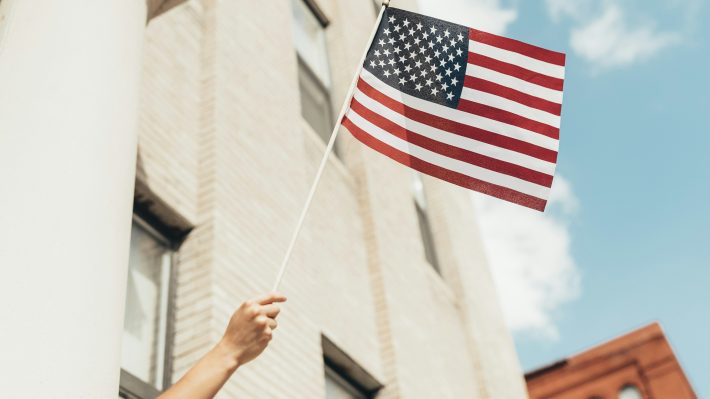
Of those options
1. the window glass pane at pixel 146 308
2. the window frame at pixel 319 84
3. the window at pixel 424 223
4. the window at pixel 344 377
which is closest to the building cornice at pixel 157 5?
the window glass pane at pixel 146 308

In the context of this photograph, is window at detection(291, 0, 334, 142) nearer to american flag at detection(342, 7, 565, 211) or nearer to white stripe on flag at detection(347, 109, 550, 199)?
american flag at detection(342, 7, 565, 211)

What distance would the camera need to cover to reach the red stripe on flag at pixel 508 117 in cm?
509

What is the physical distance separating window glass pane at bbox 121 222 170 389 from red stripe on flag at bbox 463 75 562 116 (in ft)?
7.93

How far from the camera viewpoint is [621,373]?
21.5 meters

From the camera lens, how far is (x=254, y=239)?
612 centimetres

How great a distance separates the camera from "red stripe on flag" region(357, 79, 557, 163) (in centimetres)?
500

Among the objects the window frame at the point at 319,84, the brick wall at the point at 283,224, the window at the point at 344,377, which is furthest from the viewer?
the window frame at the point at 319,84

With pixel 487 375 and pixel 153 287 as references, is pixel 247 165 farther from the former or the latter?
pixel 487 375

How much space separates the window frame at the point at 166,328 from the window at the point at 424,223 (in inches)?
233

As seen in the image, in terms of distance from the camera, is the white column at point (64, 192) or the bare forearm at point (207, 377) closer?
the white column at point (64, 192)

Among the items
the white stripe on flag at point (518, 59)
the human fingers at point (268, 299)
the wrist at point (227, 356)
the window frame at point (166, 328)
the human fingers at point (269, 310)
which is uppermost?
the white stripe on flag at point (518, 59)

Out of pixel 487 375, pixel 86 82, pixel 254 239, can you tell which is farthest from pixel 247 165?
pixel 487 375

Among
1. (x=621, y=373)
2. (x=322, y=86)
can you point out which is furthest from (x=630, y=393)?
(x=322, y=86)

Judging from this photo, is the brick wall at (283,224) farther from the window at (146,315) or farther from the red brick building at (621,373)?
the red brick building at (621,373)
